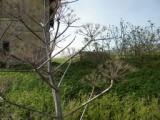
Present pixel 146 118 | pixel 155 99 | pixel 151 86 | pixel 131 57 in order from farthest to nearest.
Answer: pixel 131 57, pixel 151 86, pixel 155 99, pixel 146 118

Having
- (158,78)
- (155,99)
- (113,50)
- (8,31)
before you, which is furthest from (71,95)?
(113,50)

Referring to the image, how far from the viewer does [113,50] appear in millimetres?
17250

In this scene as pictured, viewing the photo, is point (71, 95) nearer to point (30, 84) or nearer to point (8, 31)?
point (30, 84)

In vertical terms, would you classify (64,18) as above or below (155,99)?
above

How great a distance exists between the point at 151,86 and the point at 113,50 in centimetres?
702

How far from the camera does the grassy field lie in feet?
25.3

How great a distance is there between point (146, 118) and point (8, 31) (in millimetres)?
4661

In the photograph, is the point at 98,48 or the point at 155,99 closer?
the point at 155,99

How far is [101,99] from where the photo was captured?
8727mm

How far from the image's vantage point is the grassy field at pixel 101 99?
7711 mm

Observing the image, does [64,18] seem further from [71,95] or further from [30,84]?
[30,84]

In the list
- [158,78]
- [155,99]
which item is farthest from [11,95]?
[158,78]

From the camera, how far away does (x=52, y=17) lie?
3.71m

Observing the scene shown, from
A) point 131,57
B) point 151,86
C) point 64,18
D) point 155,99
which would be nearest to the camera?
point 64,18
